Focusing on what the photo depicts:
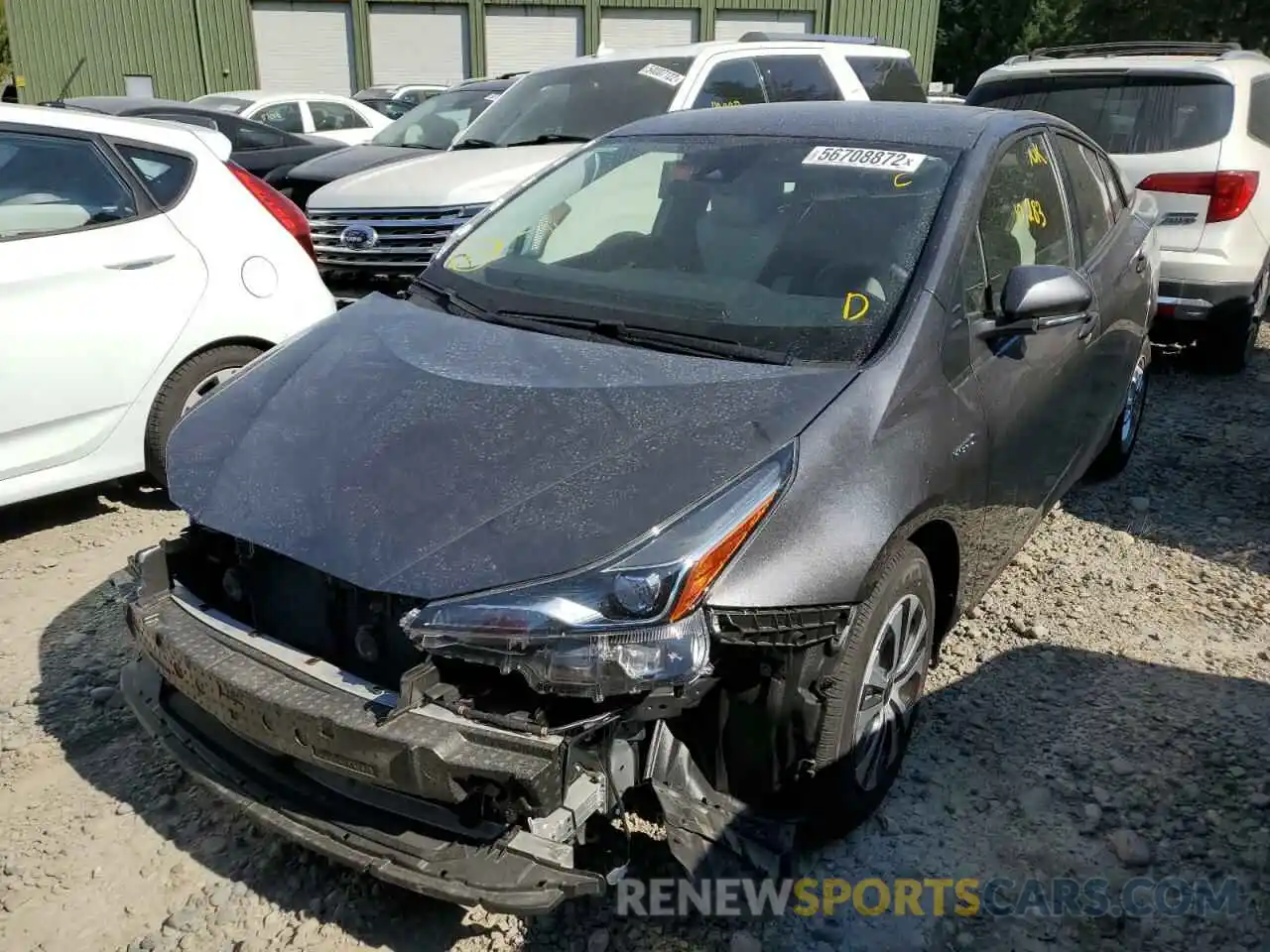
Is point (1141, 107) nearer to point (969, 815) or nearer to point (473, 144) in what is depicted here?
point (473, 144)

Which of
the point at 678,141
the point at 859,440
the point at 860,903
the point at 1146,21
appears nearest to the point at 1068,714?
the point at 860,903

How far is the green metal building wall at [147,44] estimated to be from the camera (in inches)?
992

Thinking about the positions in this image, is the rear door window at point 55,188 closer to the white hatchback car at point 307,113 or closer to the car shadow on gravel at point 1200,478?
the car shadow on gravel at point 1200,478

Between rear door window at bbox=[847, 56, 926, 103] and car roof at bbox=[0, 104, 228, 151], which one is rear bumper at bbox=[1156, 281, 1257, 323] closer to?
rear door window at bbox=[847, 56, 926, 103]

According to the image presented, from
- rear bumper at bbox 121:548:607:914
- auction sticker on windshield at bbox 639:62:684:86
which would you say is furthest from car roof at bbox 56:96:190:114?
rear bumper at bbox 121:548:607:914

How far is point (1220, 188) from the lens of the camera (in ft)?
19.3

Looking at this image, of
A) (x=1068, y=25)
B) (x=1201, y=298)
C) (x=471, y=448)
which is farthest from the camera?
(x=1068, y=25)

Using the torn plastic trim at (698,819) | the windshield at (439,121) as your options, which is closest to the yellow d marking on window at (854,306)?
the torn plastic trim at (698,819)

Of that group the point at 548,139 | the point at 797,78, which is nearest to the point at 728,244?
the point at 548,139

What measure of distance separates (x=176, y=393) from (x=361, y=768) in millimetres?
2823

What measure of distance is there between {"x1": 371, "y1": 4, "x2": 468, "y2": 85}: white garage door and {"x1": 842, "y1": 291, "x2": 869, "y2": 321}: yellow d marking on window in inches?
1039

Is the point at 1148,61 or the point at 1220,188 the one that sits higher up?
the point at 1148,61

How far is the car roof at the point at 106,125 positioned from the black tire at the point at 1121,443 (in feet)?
14.1

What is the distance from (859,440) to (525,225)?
1.67 metres
